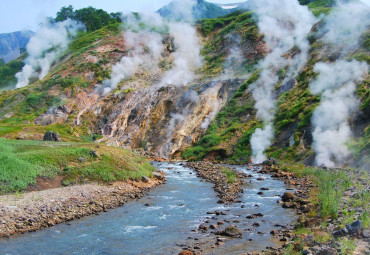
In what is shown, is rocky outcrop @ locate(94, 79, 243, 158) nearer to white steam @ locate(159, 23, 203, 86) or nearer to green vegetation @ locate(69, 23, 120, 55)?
white steam @ locate(159, 23, 203, 86)

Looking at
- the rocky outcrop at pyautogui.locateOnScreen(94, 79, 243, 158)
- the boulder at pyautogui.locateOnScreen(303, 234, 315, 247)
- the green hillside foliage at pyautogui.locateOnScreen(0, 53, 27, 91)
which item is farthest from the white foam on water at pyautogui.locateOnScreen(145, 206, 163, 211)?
the green hillside foliage at pyautogui.locateOnScreen(0, 53, 27, 91)

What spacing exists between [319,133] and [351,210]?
68.5 ft

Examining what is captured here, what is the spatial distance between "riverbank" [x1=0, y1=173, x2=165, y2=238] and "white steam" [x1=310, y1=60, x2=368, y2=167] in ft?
58.3

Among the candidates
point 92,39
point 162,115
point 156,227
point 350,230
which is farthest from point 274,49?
point 350,230

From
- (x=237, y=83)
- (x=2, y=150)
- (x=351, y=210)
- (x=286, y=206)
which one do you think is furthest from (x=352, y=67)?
(x=2, y=150)

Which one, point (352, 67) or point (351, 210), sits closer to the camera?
point (351, 210)

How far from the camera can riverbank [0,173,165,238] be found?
51.5 ft

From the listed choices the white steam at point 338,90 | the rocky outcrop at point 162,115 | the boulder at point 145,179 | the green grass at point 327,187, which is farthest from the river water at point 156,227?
the rocky outcrop at point 162,115

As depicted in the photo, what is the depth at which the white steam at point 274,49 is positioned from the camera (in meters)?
43.1

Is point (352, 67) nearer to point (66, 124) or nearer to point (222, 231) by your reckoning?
point (222, 231)

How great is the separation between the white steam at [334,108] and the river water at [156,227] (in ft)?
34.9

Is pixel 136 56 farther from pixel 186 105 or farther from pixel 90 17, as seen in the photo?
pixel 90 17

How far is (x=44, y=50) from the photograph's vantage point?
311 feet

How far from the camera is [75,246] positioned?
13.7m
